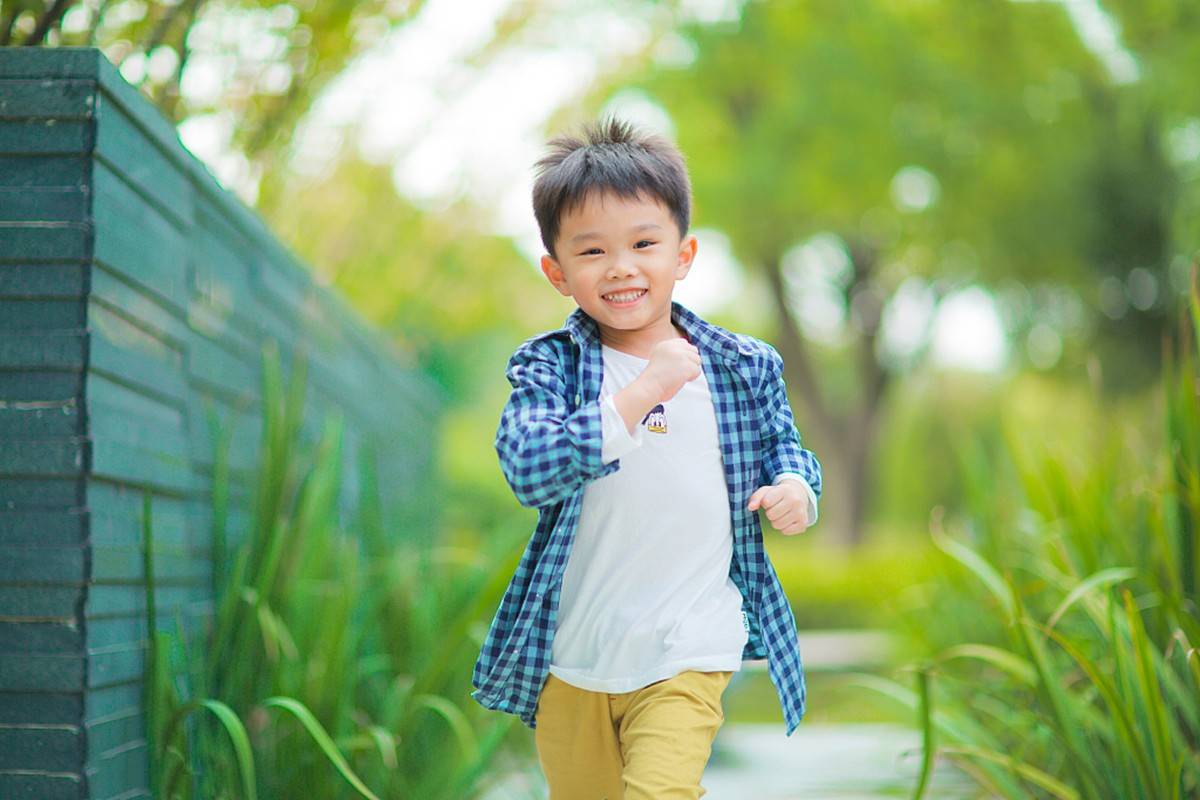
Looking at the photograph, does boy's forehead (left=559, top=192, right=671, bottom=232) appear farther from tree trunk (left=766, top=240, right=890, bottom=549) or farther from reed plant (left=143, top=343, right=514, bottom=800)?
tree trunk (left=766, top=240, right=890, bottom=549)

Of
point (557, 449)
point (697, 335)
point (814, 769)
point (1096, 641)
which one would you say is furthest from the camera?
point (814, 769)

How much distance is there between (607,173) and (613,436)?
1.47 ft

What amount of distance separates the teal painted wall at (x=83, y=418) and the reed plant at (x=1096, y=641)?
1.52 m

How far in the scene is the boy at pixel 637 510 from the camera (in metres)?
2.04

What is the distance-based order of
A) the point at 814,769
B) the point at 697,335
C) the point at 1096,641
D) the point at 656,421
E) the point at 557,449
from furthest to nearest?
1. the point at 814,769
2. the point at 1096,641
3. the point at 697,335
4. the point at 656,421
5. the point at 557,449

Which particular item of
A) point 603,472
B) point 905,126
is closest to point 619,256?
point 603,472

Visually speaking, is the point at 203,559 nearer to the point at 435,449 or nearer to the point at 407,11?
the point at 407,11

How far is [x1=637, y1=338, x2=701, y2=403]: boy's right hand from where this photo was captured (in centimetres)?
196

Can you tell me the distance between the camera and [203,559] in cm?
292

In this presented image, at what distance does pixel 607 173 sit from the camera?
6.86ft

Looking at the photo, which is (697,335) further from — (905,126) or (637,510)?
(905,126)

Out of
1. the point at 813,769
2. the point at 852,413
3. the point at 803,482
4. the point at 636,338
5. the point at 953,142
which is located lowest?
the point at 813,769

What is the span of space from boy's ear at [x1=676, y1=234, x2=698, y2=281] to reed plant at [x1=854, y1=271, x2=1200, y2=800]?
95 cm

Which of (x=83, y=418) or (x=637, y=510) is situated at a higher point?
(x=83, y=418)
